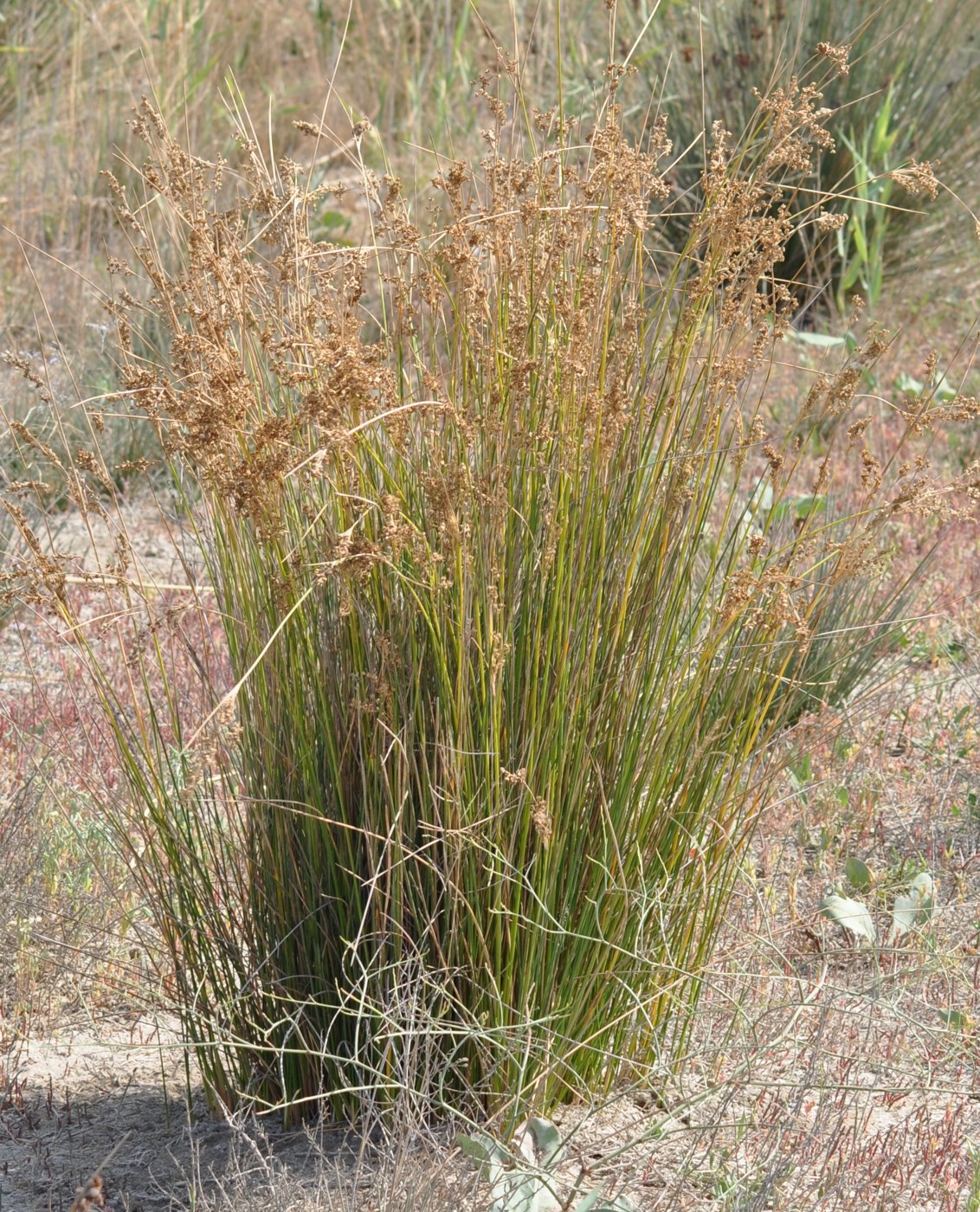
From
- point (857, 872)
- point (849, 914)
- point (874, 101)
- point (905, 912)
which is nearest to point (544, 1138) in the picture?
point (849, 914)

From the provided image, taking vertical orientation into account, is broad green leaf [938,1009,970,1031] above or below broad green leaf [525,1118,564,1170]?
below

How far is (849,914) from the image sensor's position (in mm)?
2467

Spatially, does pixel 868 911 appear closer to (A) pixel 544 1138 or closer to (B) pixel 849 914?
(B) pixel 849 914

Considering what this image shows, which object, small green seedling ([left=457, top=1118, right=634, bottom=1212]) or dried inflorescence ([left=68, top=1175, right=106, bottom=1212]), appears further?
small green seedling ([left=457, top=1118, right=634, bottom=1212])

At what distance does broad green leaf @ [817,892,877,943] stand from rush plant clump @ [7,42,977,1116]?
353 millimetres

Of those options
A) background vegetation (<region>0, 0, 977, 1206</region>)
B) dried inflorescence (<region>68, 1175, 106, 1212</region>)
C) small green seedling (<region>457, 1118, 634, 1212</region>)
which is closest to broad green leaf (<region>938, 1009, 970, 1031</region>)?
background vegetation (<region>0, 0, 977, 1206</region>)

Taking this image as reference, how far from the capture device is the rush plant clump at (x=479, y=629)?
74.5 inches

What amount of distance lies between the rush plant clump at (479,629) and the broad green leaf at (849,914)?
0.35 m

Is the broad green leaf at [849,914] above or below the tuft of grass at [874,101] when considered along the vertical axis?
below

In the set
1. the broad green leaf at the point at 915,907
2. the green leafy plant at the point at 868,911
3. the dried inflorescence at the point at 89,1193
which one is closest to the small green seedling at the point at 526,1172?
the dried inflorescence at the point at 89,1193

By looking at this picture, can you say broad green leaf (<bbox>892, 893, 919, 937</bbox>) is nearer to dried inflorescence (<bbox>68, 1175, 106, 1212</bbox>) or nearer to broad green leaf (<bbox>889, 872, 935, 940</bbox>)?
broad green leaf (<bbox>889, 872, 935, 940</bbox>)

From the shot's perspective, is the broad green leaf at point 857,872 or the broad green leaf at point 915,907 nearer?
the broad green leaf at point 915,907

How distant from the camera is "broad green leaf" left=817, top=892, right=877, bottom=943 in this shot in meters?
2.43

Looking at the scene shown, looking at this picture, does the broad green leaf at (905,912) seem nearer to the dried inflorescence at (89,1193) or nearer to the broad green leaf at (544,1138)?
the broad green leaf at (544,1138)
